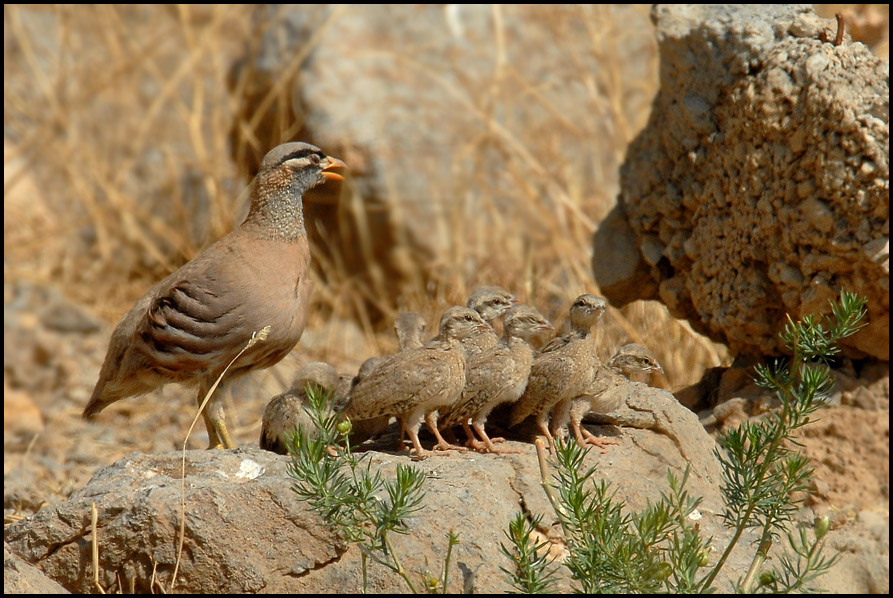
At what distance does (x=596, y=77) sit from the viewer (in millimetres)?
12992

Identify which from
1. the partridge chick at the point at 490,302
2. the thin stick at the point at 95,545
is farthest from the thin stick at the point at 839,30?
the thin stick at the point at 95,545

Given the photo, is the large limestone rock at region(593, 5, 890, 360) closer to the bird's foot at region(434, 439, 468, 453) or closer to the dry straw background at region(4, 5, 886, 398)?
the bird's foot at region(434, 439, 468, 453)

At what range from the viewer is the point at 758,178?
6023mm

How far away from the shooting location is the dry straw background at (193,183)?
11.0m

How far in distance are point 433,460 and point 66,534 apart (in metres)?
1.70

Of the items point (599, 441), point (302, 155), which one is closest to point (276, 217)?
point (302, 155)

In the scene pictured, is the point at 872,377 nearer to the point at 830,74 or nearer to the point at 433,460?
the point at 830,74

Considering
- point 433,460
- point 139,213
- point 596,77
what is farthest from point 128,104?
point 433,460

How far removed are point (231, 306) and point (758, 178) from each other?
3.03 meters

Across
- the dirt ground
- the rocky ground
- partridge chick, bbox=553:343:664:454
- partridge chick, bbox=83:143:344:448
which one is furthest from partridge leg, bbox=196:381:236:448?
partridge chick, bbox=553:343:664:454

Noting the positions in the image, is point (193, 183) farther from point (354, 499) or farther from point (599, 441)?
point (354, 499)

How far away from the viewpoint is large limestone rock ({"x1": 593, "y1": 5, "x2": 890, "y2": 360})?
224 inches

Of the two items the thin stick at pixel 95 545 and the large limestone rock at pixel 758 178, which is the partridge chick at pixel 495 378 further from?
the thin stick at pixel 95 545

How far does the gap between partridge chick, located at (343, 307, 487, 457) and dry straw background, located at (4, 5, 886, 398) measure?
372cm
